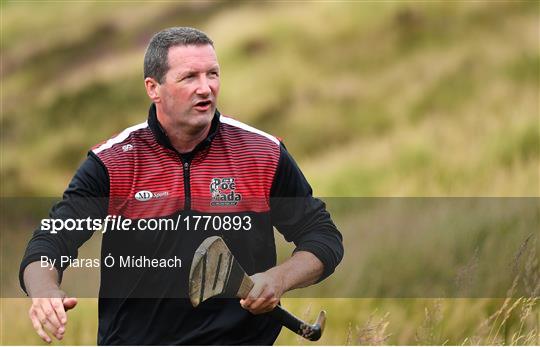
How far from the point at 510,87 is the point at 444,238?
6.14m

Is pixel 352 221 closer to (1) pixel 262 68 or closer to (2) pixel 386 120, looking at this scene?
(2) pixel 386 120

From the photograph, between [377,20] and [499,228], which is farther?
[377,20]

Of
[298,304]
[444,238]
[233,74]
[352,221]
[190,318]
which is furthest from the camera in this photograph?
[233,74]

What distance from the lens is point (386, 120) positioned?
1491 centimetres

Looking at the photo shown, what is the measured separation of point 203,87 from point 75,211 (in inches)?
29.0

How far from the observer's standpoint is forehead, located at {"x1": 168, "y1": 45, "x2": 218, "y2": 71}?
4617 mm

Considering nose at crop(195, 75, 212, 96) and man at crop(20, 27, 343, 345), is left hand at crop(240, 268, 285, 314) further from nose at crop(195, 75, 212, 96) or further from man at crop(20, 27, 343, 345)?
nose at crop(195, 75, 212, 96)

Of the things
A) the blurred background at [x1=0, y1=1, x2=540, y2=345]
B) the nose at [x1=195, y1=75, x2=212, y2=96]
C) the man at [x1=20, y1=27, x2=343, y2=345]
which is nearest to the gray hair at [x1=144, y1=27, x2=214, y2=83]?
the man at [x1=20, y1=27, x2=343, y2=345]

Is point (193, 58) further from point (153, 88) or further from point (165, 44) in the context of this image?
point (153, 88)

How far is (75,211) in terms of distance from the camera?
4.50 meters

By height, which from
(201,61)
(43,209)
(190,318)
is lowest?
(43,209)

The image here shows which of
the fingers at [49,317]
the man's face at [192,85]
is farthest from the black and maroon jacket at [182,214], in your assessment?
the fingers at [49,317]

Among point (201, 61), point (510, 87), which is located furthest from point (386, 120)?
point (201, 61)

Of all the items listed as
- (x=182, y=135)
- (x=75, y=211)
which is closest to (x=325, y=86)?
(x=182, y=135)
